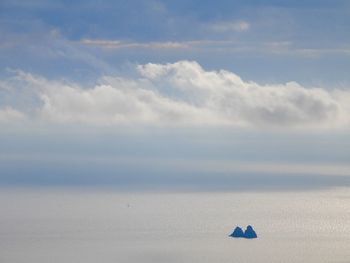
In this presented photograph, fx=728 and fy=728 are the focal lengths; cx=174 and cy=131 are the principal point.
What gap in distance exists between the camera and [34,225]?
18162cm

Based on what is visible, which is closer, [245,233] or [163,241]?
[163,241]

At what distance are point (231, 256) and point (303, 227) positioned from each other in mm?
66073

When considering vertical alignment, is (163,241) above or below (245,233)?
below

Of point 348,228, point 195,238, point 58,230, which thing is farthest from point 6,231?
point 348,228

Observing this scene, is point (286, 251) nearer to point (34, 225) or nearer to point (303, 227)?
point (303, 227)

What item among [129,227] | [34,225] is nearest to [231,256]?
[129,227]

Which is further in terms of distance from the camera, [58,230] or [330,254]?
[58,230]

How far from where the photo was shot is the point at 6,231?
6580 inches

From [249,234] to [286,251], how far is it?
15.5m

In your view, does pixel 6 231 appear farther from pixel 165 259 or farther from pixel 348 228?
pixel 348 228

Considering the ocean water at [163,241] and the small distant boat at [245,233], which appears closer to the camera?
the ocean water at [163,241]

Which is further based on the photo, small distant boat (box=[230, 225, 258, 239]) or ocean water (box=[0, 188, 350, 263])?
small distant boat (box=[230, 225, 258, 239])

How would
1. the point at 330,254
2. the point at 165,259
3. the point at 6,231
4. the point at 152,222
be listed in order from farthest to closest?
the point at 152,222
the point at 6,231
the point at 330,254
the point at 165,259

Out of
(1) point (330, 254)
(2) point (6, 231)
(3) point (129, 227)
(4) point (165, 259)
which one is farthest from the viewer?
(3) point (129, 227)
